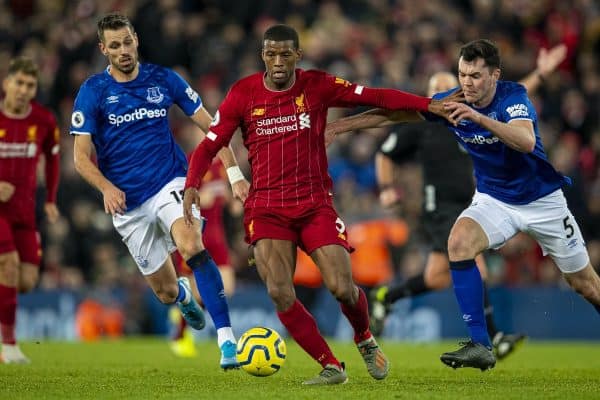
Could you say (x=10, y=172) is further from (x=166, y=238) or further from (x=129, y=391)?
(x=129, y=391)

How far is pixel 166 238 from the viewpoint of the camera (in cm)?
984

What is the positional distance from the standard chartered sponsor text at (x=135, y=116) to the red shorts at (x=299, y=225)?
1818mm

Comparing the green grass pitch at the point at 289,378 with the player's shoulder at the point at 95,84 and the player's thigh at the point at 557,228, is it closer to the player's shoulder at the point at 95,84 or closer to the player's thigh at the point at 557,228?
the player's thigh at the point at 557,228

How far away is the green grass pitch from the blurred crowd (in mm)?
4047

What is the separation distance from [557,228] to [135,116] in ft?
11.8

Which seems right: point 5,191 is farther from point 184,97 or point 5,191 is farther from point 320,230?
point 320,230

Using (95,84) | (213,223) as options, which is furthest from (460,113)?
(213,223)

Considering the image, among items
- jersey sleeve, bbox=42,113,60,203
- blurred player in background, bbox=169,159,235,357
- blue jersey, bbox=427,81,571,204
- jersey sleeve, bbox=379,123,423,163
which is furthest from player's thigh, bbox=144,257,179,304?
jersey sleeve, bbox=379,123,423,163

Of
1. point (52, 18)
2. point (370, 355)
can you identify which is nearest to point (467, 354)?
point (370, 355)

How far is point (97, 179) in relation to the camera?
29.7 feet

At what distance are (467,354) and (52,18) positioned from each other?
16348 mm

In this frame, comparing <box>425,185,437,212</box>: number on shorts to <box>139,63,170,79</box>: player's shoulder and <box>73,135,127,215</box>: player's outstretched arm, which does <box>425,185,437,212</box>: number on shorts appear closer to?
<box>139,63,170,79</box>: player's shoulder

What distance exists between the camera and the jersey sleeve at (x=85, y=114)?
9.25m

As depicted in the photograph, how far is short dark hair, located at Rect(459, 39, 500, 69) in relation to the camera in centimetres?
835
